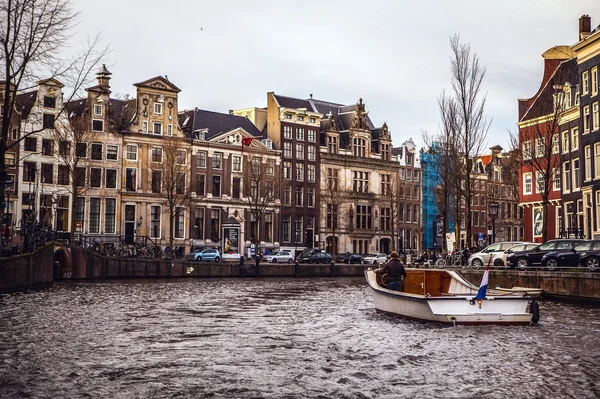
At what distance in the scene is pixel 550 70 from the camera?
227ft

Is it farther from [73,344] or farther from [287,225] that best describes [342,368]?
[287,225]

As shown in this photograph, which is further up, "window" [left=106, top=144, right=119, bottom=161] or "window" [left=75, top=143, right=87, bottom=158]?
"window" [left=106, top=144, right=119, bottom=161]

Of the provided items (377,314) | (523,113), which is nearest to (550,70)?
(523,113)

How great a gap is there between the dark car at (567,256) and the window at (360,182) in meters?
59.6

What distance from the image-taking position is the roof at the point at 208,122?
84.4 meters

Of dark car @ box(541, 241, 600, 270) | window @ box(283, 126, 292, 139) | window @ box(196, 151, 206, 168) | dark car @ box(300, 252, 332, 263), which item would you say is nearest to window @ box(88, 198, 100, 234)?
window @ box(196, 151, 206, 168)

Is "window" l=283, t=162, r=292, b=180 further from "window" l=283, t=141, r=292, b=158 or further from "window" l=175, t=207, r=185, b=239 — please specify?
"window" l=175, t=207, r=185, b=239

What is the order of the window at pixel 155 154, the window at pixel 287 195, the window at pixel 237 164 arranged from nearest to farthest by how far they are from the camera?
the window at pixel 155 154 → the window at pixel 237 164 → the window at pixel 287 195

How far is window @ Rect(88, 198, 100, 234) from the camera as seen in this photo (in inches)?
2913

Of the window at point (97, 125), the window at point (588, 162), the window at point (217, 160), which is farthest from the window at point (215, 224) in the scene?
the window at point (588, 162)

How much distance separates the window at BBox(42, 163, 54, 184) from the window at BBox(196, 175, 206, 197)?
1645cm

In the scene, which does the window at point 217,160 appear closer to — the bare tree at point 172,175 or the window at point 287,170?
the bare tree at point 172,175

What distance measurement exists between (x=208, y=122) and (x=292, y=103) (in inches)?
485

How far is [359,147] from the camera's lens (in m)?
100
